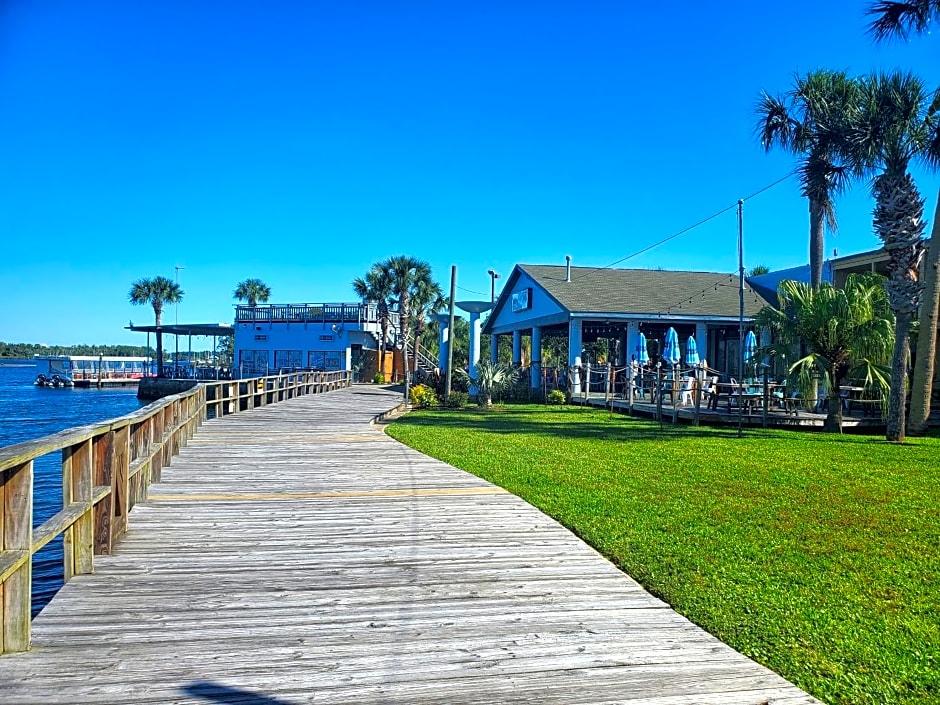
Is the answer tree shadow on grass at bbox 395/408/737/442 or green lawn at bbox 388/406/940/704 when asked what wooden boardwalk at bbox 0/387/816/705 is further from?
tree shadow on grass at bbox 395/408/737/442

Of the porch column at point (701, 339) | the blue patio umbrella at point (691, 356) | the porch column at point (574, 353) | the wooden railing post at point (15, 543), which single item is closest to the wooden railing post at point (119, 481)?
the wooden railing post at point (15, 543)

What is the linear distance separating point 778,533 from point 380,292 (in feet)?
138

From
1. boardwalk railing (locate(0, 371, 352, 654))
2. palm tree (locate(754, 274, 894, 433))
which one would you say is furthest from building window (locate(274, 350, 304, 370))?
boardwalk railing (locate(0, 371, 352, 654))

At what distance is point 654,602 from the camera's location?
469 cm

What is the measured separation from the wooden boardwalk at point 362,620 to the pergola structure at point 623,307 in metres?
18.4

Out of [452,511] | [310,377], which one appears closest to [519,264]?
[310,377]

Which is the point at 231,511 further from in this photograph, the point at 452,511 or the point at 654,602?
the point at 654,602

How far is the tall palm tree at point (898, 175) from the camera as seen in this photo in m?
13.6

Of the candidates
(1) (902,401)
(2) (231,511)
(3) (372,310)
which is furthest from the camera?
(3) (372,310)

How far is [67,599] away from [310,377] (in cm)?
2781

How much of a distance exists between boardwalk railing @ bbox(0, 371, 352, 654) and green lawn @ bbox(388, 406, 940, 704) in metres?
3.66

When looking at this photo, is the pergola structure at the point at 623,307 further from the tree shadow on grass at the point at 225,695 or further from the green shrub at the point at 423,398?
→ the tree shadow on grass at the point at 225,695

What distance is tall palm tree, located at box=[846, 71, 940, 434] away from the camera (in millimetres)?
13648

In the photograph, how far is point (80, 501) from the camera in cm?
464
